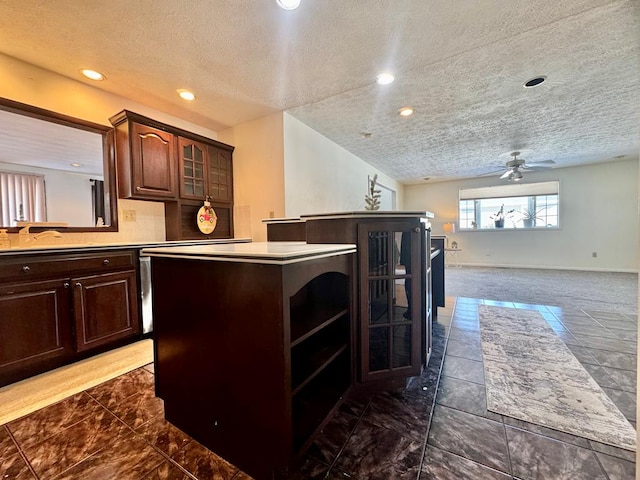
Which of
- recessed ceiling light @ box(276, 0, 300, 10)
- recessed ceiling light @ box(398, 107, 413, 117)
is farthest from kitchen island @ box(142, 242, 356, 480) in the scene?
recessed ceiling light @ box(398, 107, 413, 117)

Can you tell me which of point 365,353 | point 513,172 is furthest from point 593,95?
point 365,353

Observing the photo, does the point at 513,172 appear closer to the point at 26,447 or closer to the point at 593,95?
A: the point at 593,95

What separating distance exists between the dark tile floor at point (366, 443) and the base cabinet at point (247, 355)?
5.3 inches

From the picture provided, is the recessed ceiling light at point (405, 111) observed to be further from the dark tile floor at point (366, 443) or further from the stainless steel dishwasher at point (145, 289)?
the stainless steel dishwasher at point (145, 289)

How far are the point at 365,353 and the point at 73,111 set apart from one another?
331 centimetres

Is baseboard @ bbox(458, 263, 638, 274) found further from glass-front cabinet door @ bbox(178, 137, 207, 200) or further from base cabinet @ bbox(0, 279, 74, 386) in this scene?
base cabinet @ bbox(0, 279, 74, 386)

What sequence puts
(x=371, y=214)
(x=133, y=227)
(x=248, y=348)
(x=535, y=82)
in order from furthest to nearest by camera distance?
(x=133, y=227) → (x=535, y=82) → (x=371, y=214) → (x=248, y=348)

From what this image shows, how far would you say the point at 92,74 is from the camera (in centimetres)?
235

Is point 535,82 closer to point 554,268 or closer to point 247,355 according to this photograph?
point 247,355

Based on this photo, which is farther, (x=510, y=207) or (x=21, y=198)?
(x=510, y=207)

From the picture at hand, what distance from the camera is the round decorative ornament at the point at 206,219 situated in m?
3.25

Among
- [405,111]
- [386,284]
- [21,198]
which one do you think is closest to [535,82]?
[405,111]

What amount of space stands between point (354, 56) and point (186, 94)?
1.75 m

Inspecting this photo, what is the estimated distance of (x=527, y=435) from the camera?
131 cm
